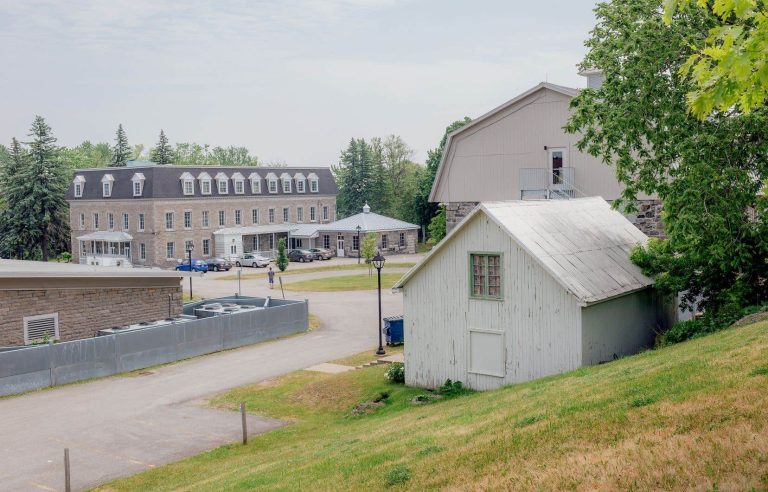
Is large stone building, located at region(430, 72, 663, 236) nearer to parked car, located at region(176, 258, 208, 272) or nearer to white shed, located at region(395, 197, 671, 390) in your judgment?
white shed, located at region(395, 197, 671, 390)

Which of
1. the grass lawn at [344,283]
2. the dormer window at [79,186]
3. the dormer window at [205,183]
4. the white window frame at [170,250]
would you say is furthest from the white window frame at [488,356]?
the dormer window at [79,186]

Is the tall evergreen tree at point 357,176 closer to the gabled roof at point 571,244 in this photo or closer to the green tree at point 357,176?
the green tree at point 357,176

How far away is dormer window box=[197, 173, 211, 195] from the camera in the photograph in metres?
72.8

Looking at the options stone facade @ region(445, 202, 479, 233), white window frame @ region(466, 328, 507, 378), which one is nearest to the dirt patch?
white window frame @ region(466, 328, 507, 378)

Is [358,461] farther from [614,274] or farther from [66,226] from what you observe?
[66,226]

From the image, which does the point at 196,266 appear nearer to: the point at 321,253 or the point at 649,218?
the point at 321,253

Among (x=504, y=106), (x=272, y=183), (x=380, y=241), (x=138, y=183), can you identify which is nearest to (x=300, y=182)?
(x=272, y=183)

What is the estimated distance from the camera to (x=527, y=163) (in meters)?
37.5

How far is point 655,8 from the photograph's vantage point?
2245cm

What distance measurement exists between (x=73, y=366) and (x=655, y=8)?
2111 cm

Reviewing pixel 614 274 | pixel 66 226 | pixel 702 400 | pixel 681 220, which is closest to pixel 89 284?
pixel 614 274

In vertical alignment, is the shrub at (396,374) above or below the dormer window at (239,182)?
below

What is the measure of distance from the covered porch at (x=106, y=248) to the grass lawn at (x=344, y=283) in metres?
20.8

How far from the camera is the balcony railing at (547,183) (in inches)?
1421
